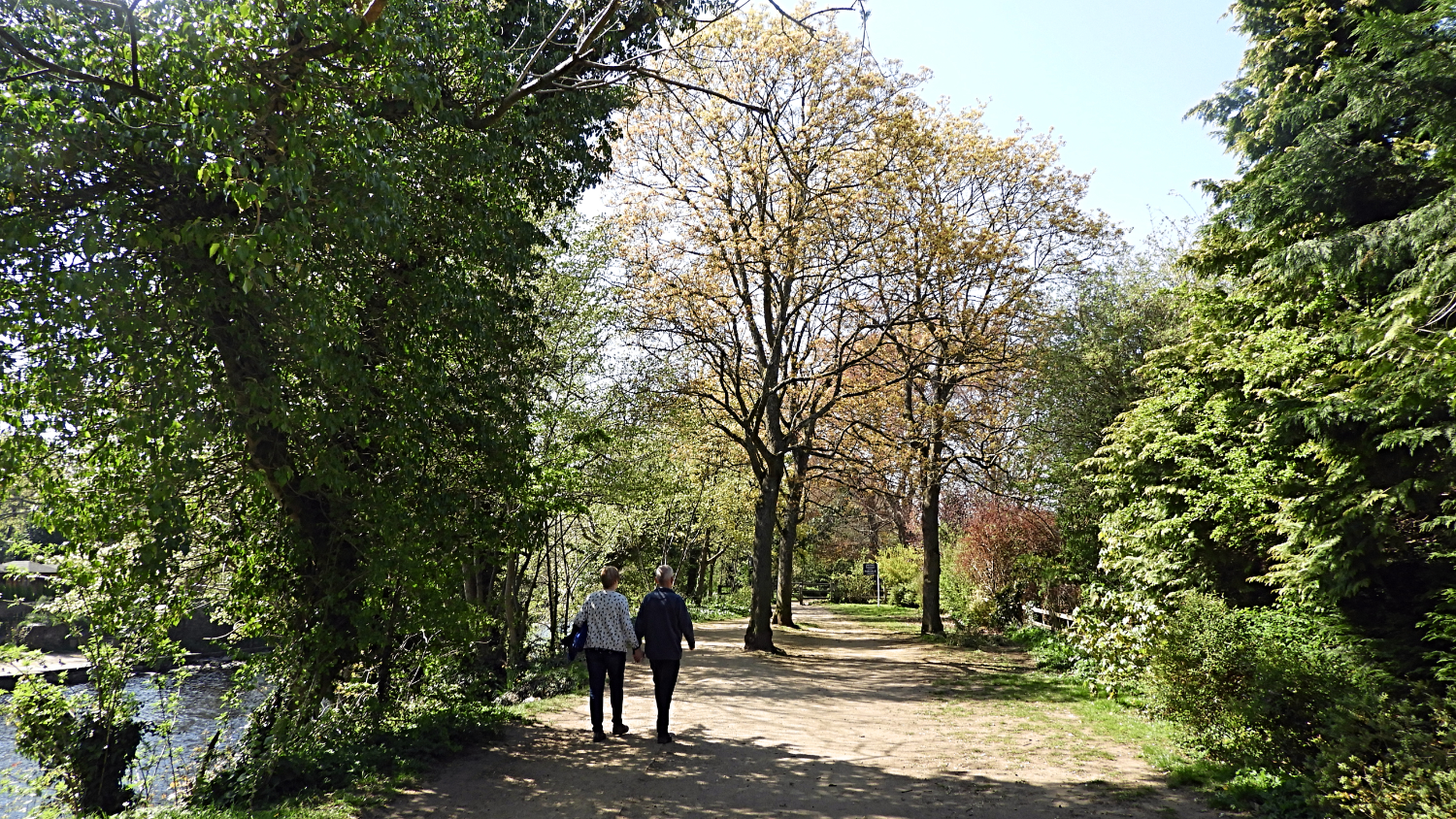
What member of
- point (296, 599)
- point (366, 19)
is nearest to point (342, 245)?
point (366, 19)

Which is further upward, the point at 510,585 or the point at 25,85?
the point at 25,85

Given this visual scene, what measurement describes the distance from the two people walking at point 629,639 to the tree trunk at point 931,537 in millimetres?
13987

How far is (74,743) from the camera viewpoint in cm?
699

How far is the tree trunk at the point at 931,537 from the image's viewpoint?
2212 centimetres

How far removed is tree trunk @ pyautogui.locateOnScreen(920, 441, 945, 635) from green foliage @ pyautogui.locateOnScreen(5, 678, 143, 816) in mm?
17728

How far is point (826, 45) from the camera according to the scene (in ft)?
57.8

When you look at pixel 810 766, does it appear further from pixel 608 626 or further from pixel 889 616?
pixel 889 616

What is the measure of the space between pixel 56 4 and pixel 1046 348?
19.1 meters

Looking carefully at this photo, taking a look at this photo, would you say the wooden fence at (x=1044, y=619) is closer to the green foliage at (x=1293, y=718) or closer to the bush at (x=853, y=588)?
the green foliage at (x=1293, y=718)

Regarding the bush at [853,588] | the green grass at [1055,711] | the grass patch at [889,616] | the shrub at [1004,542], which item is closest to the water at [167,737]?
the green grass at [1055,711]

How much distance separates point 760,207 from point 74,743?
14.5 m

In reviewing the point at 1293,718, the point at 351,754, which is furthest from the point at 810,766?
the point at 1293,718

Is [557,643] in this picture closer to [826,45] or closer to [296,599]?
[296,599]

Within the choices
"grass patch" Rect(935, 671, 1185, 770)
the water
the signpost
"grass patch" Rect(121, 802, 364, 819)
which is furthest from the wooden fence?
the signpost
